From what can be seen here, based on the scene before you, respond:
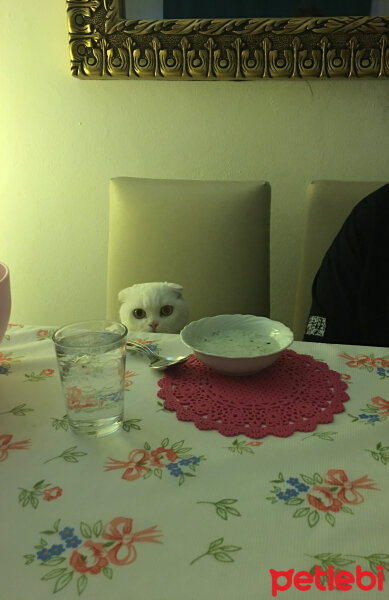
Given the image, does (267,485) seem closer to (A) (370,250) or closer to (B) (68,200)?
(A) (370,250)

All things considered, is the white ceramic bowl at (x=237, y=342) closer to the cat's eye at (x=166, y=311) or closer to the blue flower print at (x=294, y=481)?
the blue flower print at (x=294, y=481)

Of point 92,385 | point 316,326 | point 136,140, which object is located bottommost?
point 316,326

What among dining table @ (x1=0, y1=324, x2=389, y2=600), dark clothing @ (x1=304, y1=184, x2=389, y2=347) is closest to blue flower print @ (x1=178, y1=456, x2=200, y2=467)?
dining table @ (x1=0, y1=324, x2=389, y2=600)

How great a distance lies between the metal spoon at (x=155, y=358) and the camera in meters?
0.75

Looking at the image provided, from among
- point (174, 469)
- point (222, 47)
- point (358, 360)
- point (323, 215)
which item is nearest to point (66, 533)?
point (174, 469)

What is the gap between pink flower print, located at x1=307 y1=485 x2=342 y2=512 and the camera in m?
0.49

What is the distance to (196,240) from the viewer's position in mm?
1317

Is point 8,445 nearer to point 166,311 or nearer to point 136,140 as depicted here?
point 166,311

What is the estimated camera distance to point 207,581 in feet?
1.36

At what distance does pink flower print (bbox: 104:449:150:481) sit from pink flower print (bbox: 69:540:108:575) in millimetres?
90

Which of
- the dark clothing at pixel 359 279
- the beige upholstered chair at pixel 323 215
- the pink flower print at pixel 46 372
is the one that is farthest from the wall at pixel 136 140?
the pink flower print at pixel 46 372

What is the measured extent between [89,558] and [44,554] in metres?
0.04

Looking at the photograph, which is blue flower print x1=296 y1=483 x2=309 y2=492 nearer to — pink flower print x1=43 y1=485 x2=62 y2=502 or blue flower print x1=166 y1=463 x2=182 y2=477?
blue flower print x1=166 y1=463 x2=182 y2=477

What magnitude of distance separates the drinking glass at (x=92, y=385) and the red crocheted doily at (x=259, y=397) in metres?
0.08
